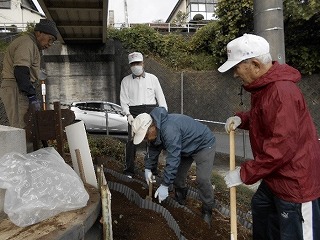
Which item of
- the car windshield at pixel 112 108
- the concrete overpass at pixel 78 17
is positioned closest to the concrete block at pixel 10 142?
the concrete overpass at pixel 78 17

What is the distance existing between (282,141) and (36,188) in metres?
1.58

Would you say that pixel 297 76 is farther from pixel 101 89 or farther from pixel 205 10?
pixel 205 10

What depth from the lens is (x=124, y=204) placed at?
149 inches

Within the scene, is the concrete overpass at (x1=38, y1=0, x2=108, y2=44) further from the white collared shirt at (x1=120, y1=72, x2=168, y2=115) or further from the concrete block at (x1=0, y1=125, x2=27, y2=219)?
the concrete block at (x1=0, y1=125, x2=27, y2=219)

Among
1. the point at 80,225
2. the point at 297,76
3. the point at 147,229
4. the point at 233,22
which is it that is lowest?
the point at 147,229

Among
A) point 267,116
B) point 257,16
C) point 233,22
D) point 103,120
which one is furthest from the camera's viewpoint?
point 233,22

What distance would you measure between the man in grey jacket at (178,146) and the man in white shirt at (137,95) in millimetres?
1097

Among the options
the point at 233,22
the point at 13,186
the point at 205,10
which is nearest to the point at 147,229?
the point at 13,186

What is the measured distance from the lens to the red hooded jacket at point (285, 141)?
6.62 ft

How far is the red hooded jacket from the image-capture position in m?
2.02

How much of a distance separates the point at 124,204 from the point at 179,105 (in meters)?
9.41

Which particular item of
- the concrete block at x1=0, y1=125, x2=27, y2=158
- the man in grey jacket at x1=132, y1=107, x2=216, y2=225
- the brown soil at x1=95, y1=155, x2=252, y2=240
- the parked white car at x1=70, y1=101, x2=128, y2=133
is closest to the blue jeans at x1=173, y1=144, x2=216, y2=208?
the man in grey jacket at x1=132, y1=107, x2=216, y2=225

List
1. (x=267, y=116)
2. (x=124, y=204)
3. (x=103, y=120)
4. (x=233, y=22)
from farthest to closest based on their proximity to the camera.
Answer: (x=233, y=22) → (x=103, y=120) → (x=124, y=204) → (x=267, y=116)

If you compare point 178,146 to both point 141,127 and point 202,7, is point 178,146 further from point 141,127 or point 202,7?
point 202,7
